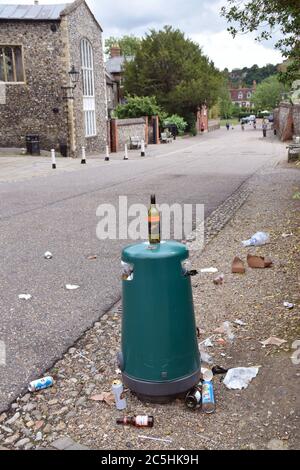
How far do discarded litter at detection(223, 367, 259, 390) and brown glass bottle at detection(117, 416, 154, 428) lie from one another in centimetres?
69

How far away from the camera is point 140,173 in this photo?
17.4 meters

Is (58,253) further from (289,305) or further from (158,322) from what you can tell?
(158,322)

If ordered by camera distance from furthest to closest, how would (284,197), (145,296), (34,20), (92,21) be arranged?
(92,21) < (34,20) < (284,197) < (145,296)

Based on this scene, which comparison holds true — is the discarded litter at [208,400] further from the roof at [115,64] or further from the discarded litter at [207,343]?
the roof at [115,64]

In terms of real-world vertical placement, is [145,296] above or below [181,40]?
below

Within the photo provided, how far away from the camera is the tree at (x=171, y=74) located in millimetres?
48156

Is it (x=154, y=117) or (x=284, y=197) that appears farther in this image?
(x=154, y=117)

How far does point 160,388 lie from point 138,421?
10.6 inches

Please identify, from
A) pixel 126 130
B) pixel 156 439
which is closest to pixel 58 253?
pixel 156 439

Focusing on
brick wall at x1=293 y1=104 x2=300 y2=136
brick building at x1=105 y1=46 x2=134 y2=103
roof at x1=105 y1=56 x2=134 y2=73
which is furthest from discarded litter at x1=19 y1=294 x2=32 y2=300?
roof at x1=105 y1=56 x2=134 y2=73
